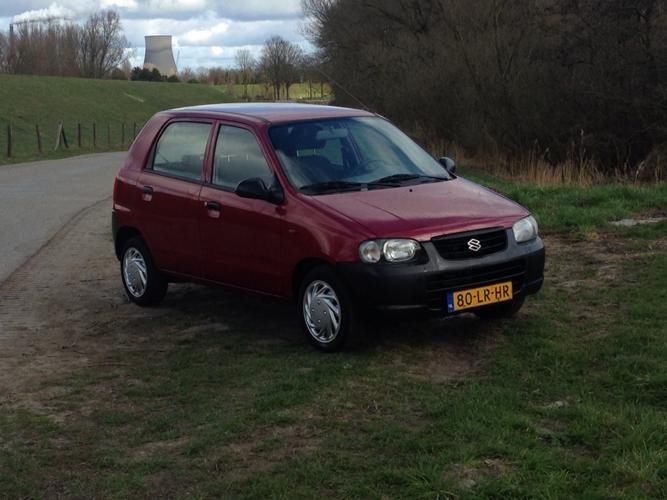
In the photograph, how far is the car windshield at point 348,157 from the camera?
7203 mm

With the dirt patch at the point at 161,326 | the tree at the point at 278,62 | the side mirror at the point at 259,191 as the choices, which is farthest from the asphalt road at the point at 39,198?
the tree at the point at 278,62

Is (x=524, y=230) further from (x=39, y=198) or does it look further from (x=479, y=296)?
(x=39, y=198)

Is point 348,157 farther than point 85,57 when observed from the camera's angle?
No

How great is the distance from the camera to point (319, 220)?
6.67 m

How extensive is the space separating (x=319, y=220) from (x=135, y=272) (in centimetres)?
280

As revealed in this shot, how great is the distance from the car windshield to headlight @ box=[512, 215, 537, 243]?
0.89 meters

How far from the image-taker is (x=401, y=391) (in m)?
5.66

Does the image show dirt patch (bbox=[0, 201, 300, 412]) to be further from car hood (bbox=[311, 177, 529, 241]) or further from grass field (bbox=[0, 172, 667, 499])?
car hood (bbox=[311, 177, 529, 241])

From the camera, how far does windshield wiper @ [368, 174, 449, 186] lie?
23.9ft

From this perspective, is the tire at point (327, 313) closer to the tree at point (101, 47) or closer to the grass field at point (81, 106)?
the grass field at point (81, 106)

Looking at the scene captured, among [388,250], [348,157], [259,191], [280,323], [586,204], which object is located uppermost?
[348,157]

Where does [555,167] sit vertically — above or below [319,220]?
below

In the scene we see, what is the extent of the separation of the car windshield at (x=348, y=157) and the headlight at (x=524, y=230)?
892 mm

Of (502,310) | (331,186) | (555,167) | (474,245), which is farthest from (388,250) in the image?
(555,167)
